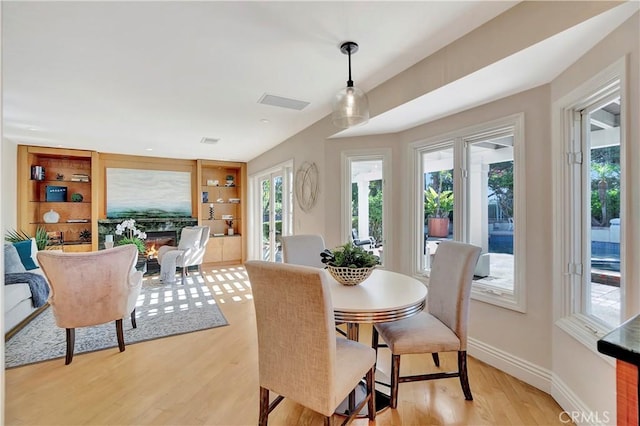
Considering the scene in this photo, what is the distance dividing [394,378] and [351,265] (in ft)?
2.41

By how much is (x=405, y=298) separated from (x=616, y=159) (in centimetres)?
143

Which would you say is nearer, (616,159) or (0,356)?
(0,356)

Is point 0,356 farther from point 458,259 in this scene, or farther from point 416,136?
point 416,136

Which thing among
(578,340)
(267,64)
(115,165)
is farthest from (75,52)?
(115,165)

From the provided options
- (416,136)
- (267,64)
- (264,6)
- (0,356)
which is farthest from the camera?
(416,136)

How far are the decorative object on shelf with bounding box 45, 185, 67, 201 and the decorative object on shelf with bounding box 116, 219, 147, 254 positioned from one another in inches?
44.2

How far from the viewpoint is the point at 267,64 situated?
233cm

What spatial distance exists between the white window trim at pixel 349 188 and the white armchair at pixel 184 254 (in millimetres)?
3025

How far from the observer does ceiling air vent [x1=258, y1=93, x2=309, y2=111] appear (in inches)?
118

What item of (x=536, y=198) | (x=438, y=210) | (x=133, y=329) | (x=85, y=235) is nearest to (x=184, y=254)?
(x=133, y=329)

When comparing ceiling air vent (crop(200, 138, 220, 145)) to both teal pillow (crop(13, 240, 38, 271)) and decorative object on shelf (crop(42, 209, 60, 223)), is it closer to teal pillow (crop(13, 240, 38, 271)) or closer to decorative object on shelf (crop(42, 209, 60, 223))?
teal pillow (crop(13, 240, 38, 271))

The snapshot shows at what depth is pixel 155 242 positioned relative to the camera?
627 centimetres

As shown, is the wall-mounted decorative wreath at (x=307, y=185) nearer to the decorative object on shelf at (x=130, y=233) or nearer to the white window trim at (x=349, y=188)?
the white window trim at (x=349, y=188)

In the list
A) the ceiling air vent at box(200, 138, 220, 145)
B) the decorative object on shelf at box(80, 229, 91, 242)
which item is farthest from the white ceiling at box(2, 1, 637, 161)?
the decorative object on shelf at box(80, 229, 91, 242)
